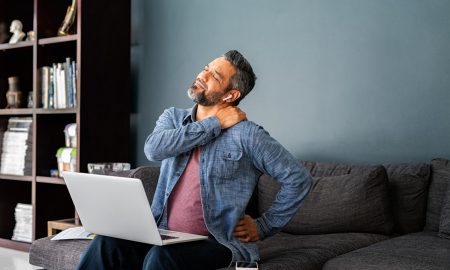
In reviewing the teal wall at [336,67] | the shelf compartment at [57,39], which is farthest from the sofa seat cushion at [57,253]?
the shelf compartment at [57,39]

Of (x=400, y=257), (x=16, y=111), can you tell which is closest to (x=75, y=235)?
(x=400, y=257)

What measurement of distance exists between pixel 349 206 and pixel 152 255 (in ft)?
3.71

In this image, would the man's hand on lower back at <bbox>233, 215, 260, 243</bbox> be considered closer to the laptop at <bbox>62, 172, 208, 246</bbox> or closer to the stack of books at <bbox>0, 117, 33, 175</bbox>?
the laptop at <bbox>62, 172, 208, 246</bbox>

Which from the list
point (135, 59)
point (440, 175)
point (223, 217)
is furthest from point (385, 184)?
point (135, 59)

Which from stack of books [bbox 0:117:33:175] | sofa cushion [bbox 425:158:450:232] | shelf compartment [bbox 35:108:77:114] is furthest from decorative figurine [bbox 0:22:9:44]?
sofa cushion [bbox 425:158:450:232]

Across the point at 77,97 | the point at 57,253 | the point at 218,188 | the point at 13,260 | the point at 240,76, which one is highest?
the point at 240,76

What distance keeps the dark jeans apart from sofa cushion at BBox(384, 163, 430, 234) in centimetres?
109

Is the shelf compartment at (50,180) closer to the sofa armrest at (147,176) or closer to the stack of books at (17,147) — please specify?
the stack of books at (17,147)

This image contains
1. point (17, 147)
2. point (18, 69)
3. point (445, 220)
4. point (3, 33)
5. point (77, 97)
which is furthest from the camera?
point (18, 69)

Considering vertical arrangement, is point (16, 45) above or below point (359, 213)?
above

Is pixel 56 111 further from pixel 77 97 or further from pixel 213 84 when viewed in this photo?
pixel 213 84

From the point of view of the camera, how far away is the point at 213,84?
2.24 metres

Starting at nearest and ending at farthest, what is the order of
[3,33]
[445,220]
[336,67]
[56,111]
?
[445,220]
[336,67]
[56,111]
[3,33]

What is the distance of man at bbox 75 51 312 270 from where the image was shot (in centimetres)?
204
